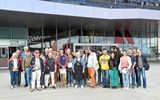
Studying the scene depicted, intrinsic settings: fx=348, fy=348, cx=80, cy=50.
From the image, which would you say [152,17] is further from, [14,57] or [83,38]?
[14,57]

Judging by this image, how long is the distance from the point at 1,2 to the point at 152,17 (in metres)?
13.3

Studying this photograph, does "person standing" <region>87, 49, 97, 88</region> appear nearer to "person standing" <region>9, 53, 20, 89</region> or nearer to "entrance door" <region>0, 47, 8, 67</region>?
"person standing" <region>9, 53, 20, 89</region>

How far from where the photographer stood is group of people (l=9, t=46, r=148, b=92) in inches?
→ 525

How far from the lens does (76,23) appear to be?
105ft

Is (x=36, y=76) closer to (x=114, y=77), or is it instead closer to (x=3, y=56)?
(x=114, y=77)

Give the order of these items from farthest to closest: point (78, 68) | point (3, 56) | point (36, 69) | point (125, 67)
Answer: point (3, 56) → point (78, 68) → point (125, 67) → point (36, 69)

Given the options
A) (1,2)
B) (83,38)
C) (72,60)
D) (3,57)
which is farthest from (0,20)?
(72,60)

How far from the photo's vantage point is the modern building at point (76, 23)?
24.6 metres

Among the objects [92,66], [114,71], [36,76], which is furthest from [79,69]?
[36,76]

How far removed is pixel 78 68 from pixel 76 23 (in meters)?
18.1

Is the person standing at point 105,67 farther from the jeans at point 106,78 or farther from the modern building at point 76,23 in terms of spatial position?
the modern building at point 76,23

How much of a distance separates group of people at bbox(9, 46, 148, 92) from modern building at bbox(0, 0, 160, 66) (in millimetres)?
8913

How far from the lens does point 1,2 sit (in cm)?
2167

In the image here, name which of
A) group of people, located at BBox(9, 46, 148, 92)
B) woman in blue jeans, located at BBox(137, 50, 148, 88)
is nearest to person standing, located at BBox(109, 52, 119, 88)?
group of people, located at BBox(9, 46, 148, 92)
